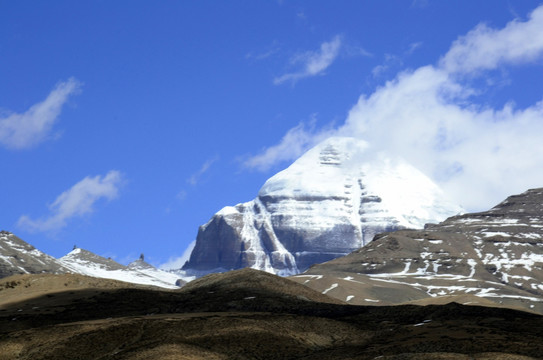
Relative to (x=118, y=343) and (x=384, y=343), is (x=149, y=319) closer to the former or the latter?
(x=118, y=343)

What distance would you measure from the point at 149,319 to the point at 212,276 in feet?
159

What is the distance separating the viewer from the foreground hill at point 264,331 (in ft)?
278

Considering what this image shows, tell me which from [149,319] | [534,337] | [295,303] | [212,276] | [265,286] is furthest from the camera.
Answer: [212,276]

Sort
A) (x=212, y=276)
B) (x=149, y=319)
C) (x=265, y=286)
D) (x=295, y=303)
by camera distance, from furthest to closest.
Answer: (x=212, y=276) < (x=265, y=286) < (x=295, y=303) < (x=149, y=319)

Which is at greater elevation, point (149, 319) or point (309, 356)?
point (149, 319)

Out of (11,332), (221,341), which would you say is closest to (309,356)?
(221,341)

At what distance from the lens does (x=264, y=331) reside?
95.6 meters

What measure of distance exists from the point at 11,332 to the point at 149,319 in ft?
54.9

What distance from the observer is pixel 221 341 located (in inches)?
3617

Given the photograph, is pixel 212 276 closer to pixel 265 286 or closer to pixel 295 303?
pixel 265 286

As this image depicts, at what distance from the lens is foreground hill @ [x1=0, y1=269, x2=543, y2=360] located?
8462 cm

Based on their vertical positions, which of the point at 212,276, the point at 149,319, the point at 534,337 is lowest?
the point at 534,337

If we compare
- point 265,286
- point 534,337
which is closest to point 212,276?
point 265,286

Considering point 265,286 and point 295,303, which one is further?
point 265,286
